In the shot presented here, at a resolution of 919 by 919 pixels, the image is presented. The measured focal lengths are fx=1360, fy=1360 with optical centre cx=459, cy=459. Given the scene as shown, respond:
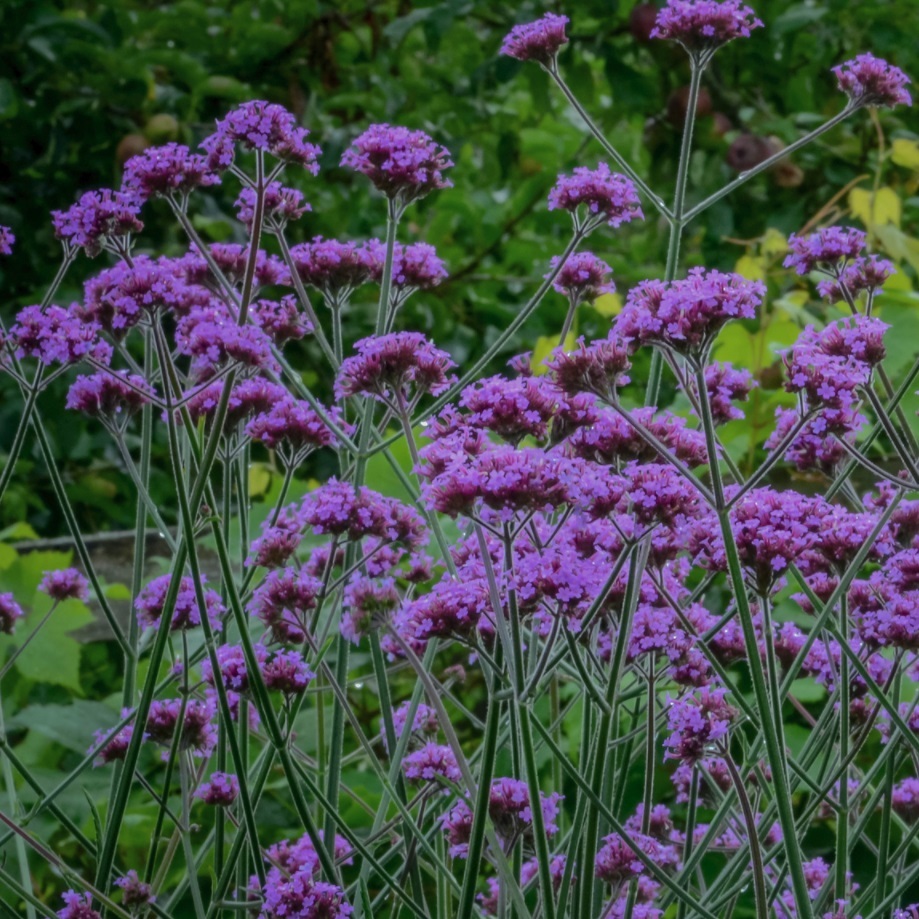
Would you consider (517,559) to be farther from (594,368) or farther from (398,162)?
(398,162)

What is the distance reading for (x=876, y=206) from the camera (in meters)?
1.74

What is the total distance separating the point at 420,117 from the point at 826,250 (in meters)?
1.58

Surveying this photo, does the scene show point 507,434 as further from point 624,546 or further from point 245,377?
point 245,377

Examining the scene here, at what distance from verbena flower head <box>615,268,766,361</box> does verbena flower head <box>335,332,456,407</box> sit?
160 millimetres

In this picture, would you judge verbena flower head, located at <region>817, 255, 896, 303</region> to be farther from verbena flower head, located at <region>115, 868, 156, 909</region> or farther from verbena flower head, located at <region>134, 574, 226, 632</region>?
verbena flower head, located at <region>115, 868, 156, 909</region>

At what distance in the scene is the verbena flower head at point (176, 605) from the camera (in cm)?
89

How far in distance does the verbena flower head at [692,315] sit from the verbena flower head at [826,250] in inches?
9.2

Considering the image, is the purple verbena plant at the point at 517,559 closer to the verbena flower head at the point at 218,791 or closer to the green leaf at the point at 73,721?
the verbena flower head at the point at 218,791

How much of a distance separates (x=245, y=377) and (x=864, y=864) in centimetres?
90

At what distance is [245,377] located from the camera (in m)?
0.87

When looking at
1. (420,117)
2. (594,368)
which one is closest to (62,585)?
(594,368)

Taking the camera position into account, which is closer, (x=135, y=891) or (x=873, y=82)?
(x=135, y=891)

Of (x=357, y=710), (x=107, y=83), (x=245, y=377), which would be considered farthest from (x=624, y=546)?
(x=107, y=83)

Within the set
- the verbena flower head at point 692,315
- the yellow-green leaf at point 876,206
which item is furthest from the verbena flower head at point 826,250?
the yellow-green leaf at point 876,206
